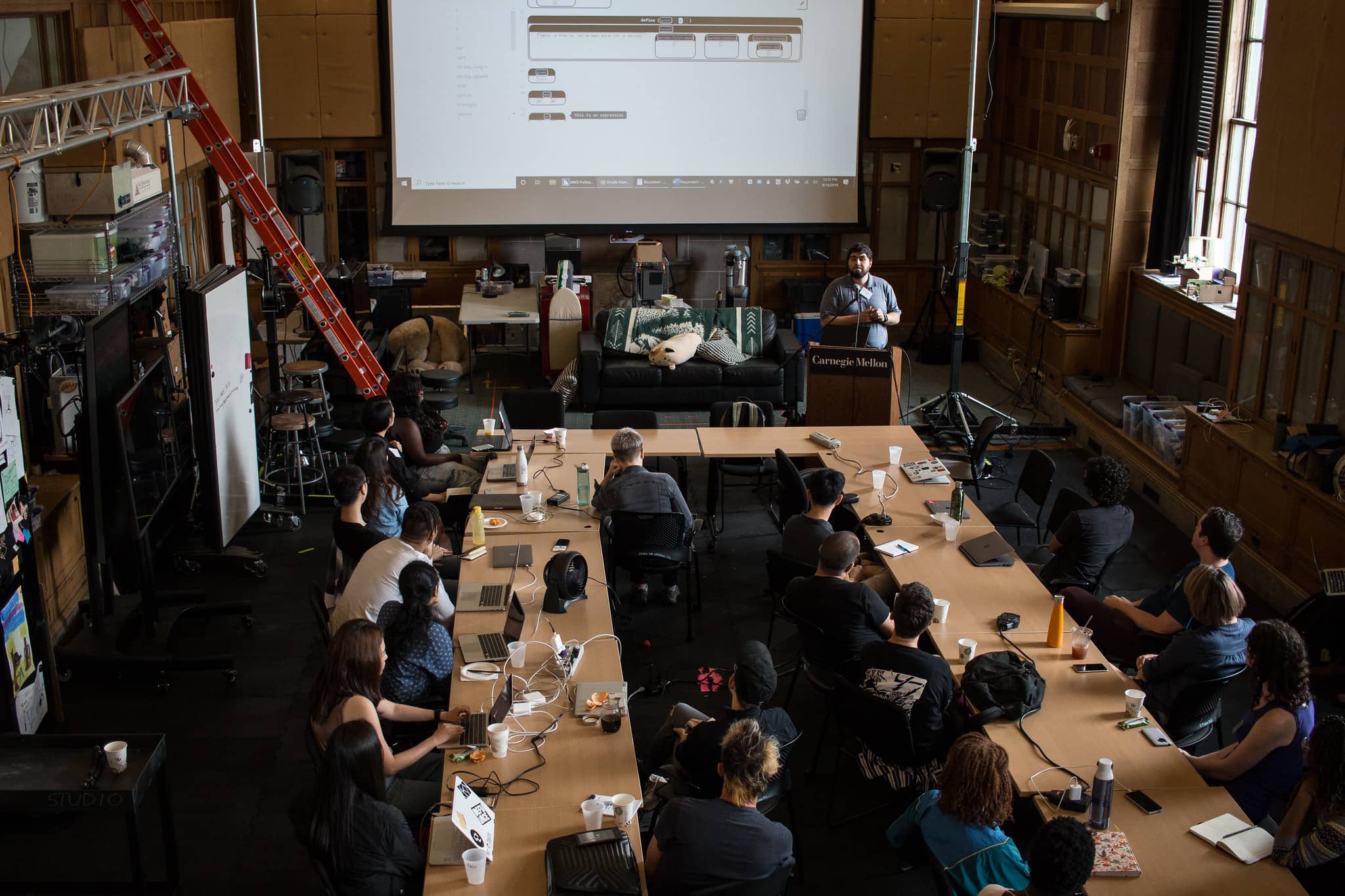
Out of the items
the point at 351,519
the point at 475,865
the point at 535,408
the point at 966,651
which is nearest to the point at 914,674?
the point at 966,651

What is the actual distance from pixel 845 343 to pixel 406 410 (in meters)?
3.43

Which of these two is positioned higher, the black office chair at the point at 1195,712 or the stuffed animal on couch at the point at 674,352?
the stuffed animal on couch at the point at 674,352

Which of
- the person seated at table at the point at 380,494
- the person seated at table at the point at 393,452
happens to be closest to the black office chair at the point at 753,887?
the person seated at table at the point at 380,494

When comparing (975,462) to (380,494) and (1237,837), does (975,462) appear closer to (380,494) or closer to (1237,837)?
(380,494)

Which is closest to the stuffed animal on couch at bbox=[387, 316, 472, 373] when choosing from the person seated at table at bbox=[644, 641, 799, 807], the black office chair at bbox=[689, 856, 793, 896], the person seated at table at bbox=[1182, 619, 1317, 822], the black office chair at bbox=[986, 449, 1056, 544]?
the black office chair at bbox=[986, 449, 1056, 544]

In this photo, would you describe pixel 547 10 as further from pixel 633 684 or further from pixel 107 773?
pixel 107 773

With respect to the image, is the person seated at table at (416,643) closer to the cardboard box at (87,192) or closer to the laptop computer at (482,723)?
the laptop computer at (482,723)

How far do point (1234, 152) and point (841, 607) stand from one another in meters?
6.07

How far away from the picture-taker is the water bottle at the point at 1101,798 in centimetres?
411

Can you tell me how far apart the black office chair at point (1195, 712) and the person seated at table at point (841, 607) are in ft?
4.04

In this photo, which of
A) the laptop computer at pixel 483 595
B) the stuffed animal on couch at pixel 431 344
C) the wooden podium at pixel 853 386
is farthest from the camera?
the stuffed animal on couch at pixel 431 344

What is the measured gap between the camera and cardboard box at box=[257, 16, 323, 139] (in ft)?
40.4

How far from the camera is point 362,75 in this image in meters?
12.5

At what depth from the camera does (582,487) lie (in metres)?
6.87
